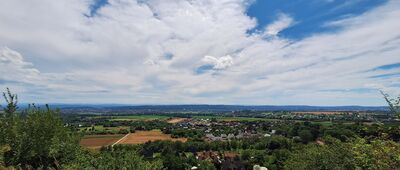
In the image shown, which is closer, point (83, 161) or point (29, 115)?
point (83, 161)

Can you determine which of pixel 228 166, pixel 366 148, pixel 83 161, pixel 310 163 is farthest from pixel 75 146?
pixel 310 163

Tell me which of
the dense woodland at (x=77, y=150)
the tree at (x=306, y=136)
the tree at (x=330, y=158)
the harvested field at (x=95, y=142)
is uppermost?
the dense woodland at (x=77, y=150)

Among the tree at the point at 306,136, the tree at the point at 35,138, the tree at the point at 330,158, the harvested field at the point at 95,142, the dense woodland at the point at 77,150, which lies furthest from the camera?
the tree at the point at 306,136

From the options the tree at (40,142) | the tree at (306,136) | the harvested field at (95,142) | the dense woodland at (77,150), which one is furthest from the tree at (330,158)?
the tree at (306,136)

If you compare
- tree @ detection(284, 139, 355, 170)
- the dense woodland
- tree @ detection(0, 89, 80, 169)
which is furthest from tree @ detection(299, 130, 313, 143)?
tree @ detection(0, 89, 80, 169)

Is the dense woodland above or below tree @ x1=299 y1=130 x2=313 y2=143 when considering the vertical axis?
above

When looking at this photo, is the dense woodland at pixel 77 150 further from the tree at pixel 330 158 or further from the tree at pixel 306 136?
the tree at pixel 306 136

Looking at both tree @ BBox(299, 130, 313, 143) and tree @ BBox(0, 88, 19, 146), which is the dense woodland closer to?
tree @ BBox(0, 88, 19, 146)

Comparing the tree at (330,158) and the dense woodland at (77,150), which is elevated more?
the dense woodland at (77,150)

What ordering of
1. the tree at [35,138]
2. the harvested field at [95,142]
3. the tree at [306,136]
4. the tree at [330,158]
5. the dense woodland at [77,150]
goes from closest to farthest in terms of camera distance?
the dense woodland at [77,150] < the tree at [35,138] < the tree at [330,158] < the harvested field at [95,142] < the tree at [306,136]

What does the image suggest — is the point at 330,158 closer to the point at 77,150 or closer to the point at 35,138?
the point at 77,150

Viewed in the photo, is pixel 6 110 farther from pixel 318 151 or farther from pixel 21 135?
pixel 318 151
